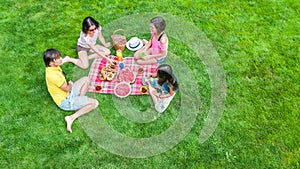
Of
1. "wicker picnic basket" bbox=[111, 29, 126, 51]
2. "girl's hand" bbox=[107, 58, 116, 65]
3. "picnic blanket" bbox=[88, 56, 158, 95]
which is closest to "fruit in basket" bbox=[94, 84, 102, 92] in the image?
"picnic blanket" bbox=[88, 56, 158, 95]

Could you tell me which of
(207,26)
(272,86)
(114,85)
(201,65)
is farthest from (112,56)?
(272,86)

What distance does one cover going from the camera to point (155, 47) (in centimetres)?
579

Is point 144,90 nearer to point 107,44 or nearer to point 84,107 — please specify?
point 84,107

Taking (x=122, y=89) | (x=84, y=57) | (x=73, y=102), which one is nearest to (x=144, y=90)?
(x=122, y=89)

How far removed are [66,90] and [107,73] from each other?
98cm

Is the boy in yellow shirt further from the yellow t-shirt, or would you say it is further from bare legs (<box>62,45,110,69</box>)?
bare legs (<box>62,45,110,69</box>)

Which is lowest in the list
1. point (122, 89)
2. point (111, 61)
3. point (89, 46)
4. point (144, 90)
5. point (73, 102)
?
point (144, 90)

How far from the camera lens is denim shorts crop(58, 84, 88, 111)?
5.14m

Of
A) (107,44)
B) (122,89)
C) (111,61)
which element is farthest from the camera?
(107,44)

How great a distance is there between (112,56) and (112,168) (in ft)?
7.69

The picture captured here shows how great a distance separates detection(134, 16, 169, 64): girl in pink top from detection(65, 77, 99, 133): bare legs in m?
1.16

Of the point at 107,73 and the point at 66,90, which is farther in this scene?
the point at 107,73

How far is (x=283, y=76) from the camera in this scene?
5.80 metres

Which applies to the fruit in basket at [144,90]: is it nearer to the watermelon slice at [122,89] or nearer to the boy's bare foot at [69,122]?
the watermelon slice at [122,89]
